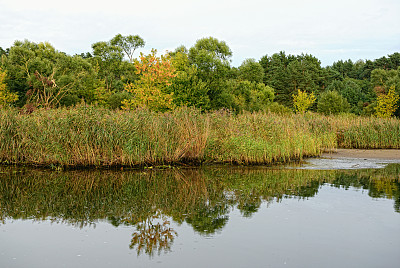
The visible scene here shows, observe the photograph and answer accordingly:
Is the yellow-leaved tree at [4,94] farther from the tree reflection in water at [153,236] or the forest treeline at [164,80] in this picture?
the tree reflection in water at [153,236]

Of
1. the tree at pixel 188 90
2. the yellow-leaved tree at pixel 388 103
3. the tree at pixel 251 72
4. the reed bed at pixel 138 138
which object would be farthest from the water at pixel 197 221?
the tree at pixel 251 72

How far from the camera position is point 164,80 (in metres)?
22.4

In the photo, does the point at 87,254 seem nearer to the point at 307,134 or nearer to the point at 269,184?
the point at 269,184

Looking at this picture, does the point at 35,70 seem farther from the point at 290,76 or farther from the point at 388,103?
the point at 290,76

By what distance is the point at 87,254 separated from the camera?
474cm

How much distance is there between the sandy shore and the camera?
15.9 metres

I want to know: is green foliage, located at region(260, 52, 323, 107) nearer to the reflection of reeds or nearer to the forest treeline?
the forest treeline

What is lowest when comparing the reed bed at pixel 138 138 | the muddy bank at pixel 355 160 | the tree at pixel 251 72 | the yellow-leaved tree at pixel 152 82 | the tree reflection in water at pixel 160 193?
the tree reflection in water at pixel 160 193

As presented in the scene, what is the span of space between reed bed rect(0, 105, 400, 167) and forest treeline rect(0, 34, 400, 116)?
9.74 feet

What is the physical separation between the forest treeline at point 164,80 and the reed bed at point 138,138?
297 centimetres

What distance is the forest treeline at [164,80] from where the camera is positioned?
23.4 metres

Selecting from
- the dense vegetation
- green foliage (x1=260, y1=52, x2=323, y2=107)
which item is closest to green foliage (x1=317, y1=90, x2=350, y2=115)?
green foliage (x1=260, y1=52, x2=323, y2=107)

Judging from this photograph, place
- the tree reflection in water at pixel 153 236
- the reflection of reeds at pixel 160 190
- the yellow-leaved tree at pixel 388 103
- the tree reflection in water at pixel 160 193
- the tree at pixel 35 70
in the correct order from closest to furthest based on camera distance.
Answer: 1. the tree reflection in water at pixel 153 236
2. the tree reflection in water at pixel 160 193
3. the reflection of reeds at pixel 160 190
4. the tree at pixel 35 70
5. the yellow-leaved tree at pixel 388 103

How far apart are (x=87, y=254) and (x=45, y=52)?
46509 mm
